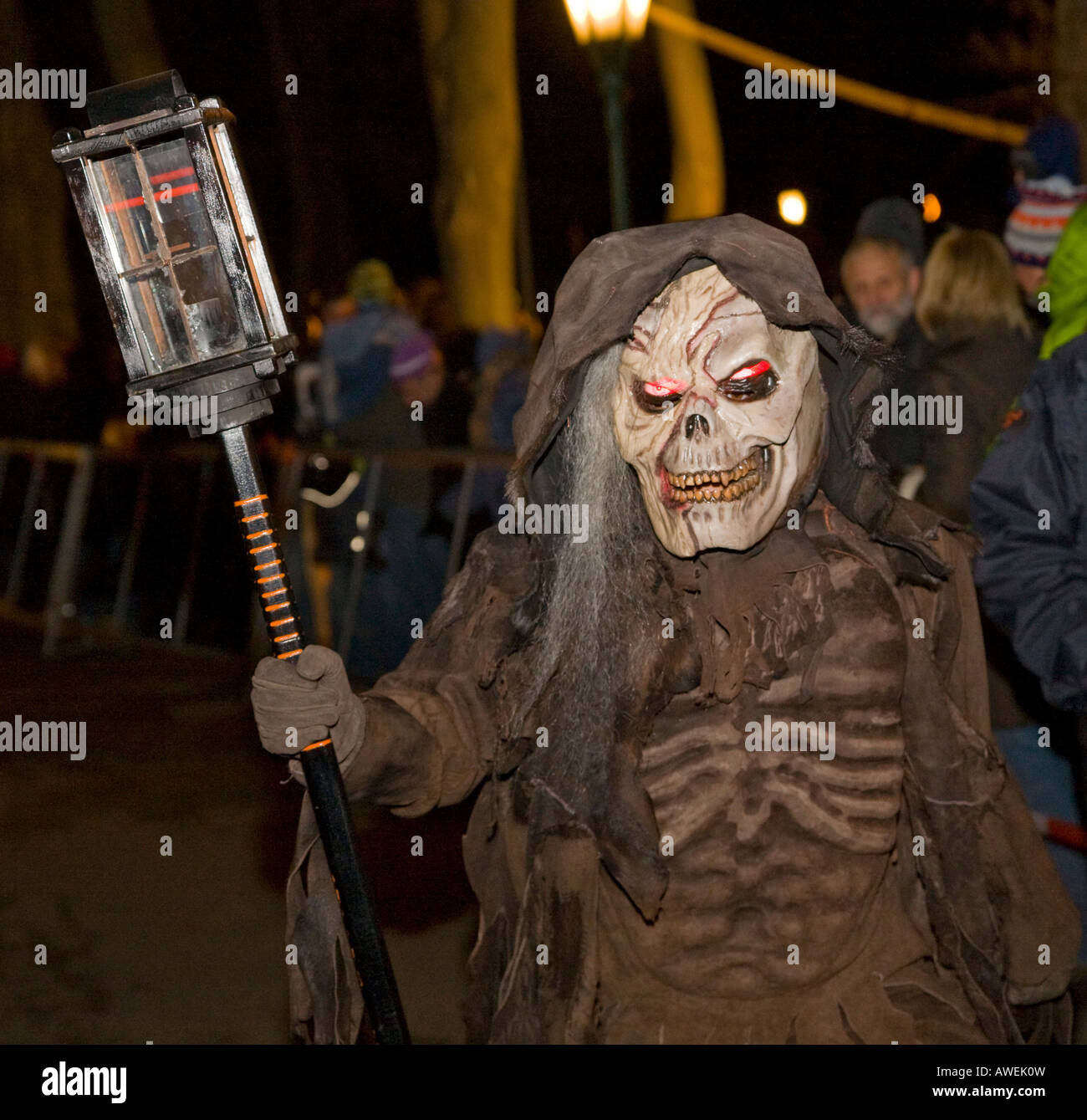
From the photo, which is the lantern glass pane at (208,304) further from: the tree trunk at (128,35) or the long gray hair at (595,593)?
the tree trunk at (128,35)

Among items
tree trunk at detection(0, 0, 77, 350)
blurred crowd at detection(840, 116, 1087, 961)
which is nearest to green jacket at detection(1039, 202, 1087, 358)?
blurred crowd at detection(840, 116, 1087, 961)

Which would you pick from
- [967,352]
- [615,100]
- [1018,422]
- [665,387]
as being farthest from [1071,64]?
[665,387]

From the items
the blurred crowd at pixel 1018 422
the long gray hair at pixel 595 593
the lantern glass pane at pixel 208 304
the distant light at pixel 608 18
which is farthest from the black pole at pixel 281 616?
the distant light at pixel 608 18

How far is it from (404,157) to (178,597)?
21.6 meters

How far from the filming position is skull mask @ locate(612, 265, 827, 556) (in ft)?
9.87

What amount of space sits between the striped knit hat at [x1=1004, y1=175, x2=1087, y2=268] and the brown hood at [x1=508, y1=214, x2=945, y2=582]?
3.16 meters

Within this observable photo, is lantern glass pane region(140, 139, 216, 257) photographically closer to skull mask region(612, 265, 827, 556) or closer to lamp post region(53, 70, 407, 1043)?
lamp post region(53, 70, 407, 1043)

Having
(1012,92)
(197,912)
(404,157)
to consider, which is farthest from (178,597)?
(404,157)

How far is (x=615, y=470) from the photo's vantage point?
10.3 ft

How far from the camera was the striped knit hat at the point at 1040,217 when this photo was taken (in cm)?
613

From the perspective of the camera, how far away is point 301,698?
2787mm

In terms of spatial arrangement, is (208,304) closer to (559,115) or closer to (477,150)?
(477,150)

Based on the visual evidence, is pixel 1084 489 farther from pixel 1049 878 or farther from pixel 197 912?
pixel 197 912

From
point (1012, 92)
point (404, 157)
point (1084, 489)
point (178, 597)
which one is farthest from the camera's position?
point (404, 157)
